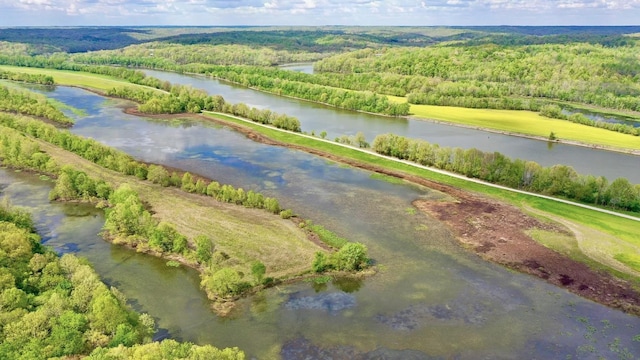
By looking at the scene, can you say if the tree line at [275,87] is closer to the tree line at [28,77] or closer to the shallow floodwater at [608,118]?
the tree line at [28,77]

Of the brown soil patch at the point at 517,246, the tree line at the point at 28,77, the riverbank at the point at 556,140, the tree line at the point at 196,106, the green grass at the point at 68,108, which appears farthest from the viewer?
the tree line at the point at 28,77

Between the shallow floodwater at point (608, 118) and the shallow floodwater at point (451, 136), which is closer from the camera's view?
the shallow floodwater at point (451, 136)

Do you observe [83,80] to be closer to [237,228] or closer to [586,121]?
[237,228]

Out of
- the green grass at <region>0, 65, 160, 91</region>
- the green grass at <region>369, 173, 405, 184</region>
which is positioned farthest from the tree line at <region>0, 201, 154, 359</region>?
the green grass at <region>0, 65, 160, 91</region>

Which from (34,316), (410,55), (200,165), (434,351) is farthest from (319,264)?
(410,55)

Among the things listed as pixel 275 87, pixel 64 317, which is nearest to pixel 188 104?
pixel 275 87

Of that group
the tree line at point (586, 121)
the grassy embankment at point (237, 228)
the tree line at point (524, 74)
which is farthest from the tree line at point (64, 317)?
the tree line at point (524, 74)

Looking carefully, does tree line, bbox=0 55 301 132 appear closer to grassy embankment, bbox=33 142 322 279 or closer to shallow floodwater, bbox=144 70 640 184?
shallow floodwater, bbox=144 70 640 184
